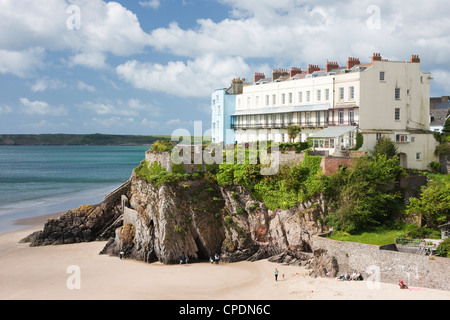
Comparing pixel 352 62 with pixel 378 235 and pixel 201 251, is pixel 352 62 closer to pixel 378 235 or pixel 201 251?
pixel 378 235

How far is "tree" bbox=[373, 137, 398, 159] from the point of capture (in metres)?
36.8

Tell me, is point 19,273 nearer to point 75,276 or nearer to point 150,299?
point 75,276

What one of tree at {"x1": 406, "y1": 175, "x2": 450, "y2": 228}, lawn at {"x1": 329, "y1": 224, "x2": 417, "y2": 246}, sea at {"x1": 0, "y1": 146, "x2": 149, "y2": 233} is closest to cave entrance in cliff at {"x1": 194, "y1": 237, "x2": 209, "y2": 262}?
lawn at {"x1": 329, "y1": 224, "x2": 417, "y2": 246}

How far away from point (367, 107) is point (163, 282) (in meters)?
21.7

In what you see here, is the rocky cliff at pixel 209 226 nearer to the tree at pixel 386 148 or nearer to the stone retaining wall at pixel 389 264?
the stone retaining wall at pixel 389 264

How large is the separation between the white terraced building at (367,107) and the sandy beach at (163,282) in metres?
12.2

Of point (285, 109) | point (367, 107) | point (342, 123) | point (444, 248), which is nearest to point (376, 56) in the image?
point (367, 107)

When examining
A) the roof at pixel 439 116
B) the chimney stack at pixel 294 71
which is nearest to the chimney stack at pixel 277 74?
the chimney stack at pixel 294 71

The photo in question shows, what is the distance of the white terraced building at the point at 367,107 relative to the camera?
38625mm

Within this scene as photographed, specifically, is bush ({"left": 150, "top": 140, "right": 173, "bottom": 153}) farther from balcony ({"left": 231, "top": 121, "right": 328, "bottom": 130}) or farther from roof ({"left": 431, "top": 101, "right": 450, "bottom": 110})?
roof ({"left": 431, "top": 101, "right": 450, "bottom": 110})

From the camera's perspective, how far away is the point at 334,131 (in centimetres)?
3934

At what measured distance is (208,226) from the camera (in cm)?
3722

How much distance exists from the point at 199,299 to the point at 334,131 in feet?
61.6
